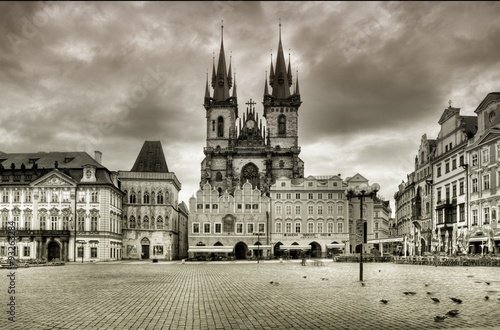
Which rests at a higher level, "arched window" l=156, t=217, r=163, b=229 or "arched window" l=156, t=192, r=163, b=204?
"arched window" l=156, t=192, r=163, b=204

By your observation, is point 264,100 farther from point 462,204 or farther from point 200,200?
point 462,204

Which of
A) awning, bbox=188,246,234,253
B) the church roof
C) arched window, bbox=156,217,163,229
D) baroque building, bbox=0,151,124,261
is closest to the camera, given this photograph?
baroque building, bbox=0,151,124,261

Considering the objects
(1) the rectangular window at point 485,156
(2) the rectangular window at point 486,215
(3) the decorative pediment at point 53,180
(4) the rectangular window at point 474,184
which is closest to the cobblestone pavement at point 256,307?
(2) the rectangular window at point 486,215

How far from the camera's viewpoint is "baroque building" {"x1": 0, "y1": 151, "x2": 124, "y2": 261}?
7800 cm

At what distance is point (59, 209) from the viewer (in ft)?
261

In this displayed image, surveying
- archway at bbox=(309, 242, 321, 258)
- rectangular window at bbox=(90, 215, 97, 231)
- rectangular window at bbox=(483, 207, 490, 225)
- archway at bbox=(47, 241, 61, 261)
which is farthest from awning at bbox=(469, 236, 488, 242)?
archway at bbox=(47, 241, 61, 261)

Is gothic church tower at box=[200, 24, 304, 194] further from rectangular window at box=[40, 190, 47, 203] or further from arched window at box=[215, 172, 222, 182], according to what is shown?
rectangular window at box=[40, 190, 47, 203]

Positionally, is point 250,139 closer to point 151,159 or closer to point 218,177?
point 218,177

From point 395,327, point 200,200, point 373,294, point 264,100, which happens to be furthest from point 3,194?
point 395,327

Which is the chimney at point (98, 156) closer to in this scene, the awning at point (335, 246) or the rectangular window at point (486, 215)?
the awning at point (335, 246)

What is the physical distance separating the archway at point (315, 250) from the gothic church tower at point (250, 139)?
1434 cm

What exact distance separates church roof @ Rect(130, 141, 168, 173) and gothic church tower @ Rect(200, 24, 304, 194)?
1266 centimetres

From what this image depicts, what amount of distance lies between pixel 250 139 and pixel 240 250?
84.4ft

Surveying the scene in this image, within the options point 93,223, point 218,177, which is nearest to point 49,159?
point 93,223
